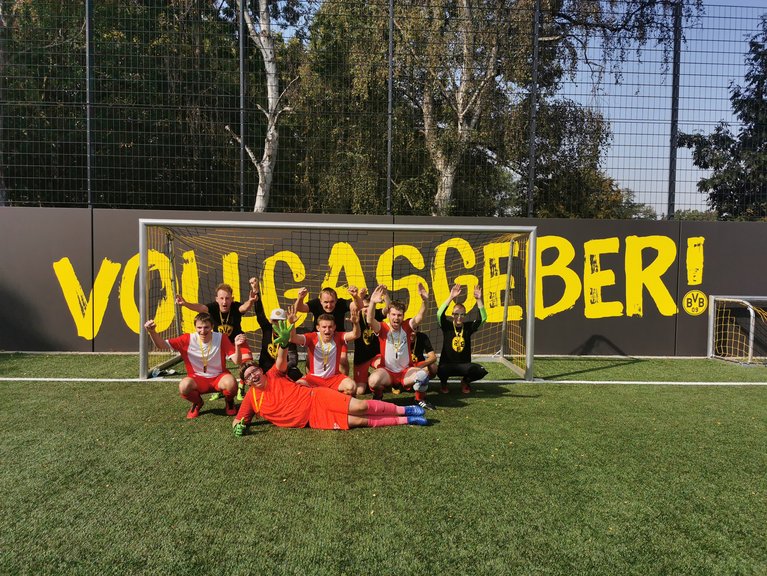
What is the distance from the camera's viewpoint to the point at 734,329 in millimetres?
8578

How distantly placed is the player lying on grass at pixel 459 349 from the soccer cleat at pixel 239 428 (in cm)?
252

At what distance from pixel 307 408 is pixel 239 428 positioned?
621mm

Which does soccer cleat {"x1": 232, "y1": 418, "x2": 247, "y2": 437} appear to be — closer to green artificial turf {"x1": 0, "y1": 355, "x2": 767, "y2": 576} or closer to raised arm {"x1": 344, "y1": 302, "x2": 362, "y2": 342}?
green artificial turf {"x1": 0, "y1": 355, "x2": 767, "y2": 576}

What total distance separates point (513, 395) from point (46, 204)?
8.19m

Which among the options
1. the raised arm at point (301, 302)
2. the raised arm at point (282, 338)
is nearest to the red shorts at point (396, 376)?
the raised arm at point (301, 302)

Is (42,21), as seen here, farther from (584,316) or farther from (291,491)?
(584,316)

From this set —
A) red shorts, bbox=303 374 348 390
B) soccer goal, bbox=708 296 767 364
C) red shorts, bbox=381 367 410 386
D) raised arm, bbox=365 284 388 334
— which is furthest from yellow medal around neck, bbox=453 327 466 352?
soccer goal, bbox=708 296 767 364

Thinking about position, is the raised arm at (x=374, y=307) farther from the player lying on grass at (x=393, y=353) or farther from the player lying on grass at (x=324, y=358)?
the player lying on grass at (x=324, y=358)

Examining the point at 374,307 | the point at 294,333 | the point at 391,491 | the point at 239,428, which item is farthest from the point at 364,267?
the point at 391,491

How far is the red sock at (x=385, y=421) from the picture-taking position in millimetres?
4695

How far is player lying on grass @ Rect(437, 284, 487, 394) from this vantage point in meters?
6.05

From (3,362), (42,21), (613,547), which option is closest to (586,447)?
(613,547)

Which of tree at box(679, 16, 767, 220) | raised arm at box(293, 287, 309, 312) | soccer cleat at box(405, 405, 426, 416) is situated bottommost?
soccer cleat at box(405, 405, 426, 416)

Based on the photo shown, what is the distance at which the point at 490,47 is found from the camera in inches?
400
